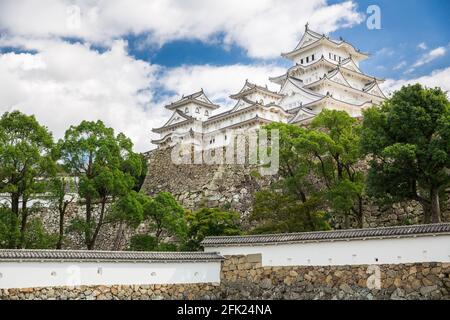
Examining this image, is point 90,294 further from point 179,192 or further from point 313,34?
point 313,34

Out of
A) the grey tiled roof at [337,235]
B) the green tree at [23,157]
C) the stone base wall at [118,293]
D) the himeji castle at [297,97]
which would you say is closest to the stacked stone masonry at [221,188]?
the himeji castle at [297,97]

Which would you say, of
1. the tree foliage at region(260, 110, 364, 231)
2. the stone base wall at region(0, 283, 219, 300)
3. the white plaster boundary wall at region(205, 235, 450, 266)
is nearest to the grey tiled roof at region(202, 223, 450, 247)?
the white plaster boundary wall at region(205, 235, 450, 266)

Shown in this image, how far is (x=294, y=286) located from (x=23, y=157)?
9088 millimetres

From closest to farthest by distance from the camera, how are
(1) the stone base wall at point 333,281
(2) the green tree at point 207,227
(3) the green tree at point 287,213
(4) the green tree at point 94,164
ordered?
Answer: (1) the stone base wall at point 333,281, (4) the green tree at point 94,164, (3) the green tree at point 287,213, (2) the green tree at point 207,227

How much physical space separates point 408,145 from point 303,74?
23.6m

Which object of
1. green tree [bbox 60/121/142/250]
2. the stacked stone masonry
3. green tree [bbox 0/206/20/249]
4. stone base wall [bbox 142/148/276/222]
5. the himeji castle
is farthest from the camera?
the himeji castle

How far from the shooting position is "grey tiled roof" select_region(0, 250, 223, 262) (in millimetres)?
12352

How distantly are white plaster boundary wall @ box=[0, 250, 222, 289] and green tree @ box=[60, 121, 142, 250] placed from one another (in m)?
3.50

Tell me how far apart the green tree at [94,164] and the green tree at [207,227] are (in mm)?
Result: 3202

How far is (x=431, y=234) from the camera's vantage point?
12.1 metres

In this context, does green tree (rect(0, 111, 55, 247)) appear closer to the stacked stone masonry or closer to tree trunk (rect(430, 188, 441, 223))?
the stacked stone masonry

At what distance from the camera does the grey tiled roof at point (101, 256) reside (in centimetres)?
1235

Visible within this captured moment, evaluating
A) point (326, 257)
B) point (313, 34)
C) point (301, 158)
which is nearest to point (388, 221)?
point (301, 158)

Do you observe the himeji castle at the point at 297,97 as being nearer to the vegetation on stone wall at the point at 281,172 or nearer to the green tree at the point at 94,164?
the vegetation on stone wall at the point at 281,172
